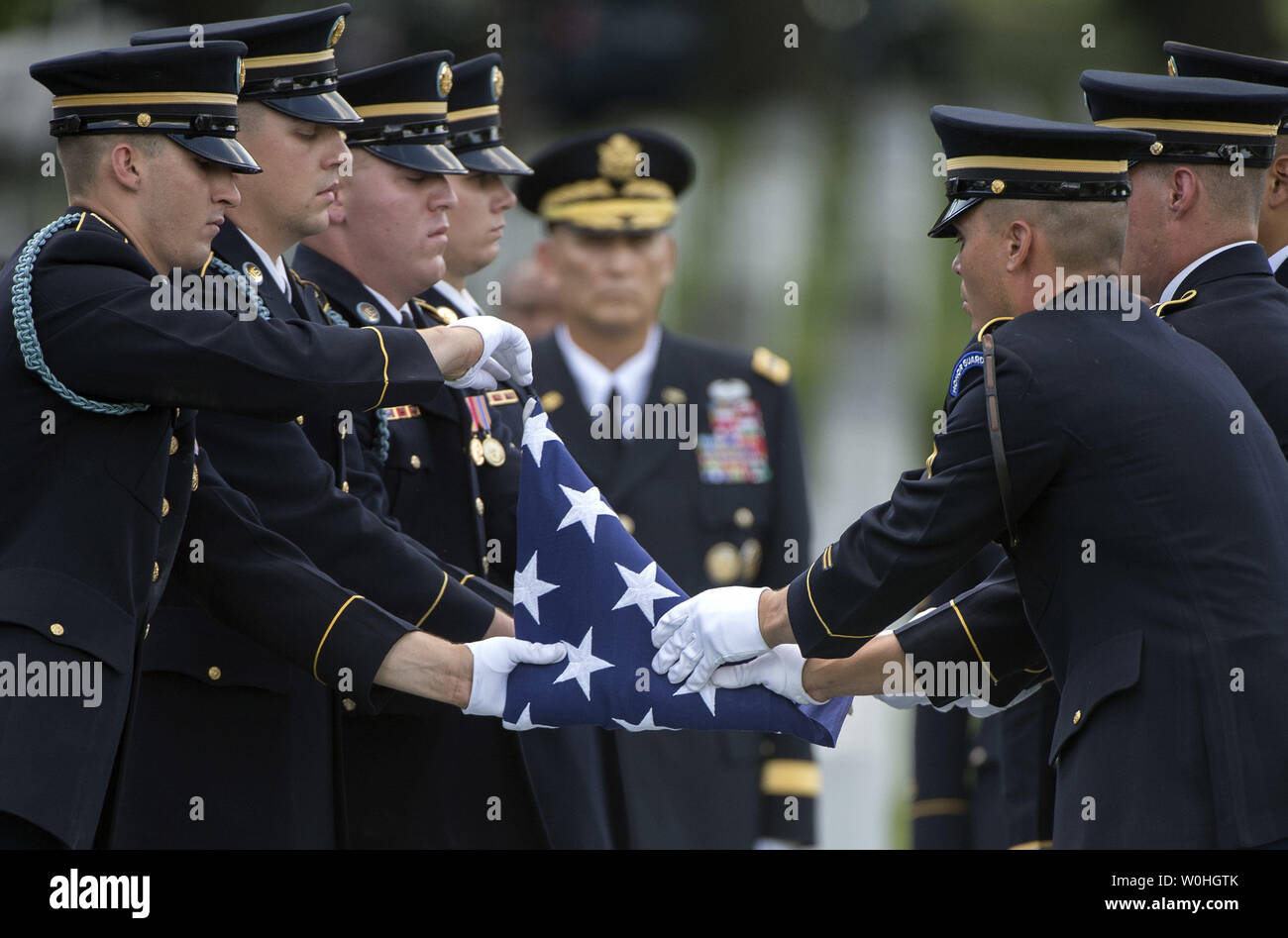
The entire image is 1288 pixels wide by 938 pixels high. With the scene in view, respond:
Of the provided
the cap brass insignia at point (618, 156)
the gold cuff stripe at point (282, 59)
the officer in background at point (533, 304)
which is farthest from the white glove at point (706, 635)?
the officer in background at point (533, 304)

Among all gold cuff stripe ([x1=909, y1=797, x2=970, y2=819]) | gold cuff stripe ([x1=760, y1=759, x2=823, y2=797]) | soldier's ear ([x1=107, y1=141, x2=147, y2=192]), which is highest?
soldier's ear ([x1=107, y1=141, x2=147, y2=192])

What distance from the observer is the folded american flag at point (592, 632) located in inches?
157

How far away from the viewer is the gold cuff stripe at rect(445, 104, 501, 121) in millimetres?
5383

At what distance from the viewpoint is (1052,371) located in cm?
348

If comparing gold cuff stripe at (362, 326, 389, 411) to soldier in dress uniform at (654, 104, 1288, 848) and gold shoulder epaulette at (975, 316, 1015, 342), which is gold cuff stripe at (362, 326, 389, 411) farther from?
gold shoulder epaulette at (975, 316, 1015, 342)

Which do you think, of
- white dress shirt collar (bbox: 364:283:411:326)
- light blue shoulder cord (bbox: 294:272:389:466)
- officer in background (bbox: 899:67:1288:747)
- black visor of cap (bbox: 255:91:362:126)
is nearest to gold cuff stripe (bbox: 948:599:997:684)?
officer in background (bbox: 899:67:1288:747)

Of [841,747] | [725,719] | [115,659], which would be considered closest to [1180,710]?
[725,719]

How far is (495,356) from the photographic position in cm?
415

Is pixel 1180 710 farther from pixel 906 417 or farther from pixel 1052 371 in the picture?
pixel 906 417

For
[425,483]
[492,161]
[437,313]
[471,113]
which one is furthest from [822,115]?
[425,483]

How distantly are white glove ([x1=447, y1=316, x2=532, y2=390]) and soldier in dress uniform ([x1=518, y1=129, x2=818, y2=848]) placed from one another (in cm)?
197

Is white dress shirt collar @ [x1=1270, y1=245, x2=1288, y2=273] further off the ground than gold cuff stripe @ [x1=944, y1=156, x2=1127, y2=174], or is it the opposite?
white dress shirt collar @ [x1=1270, y1=245, x2=1288, y2=273]

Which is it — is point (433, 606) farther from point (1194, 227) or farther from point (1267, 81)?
point (1267, 81)
